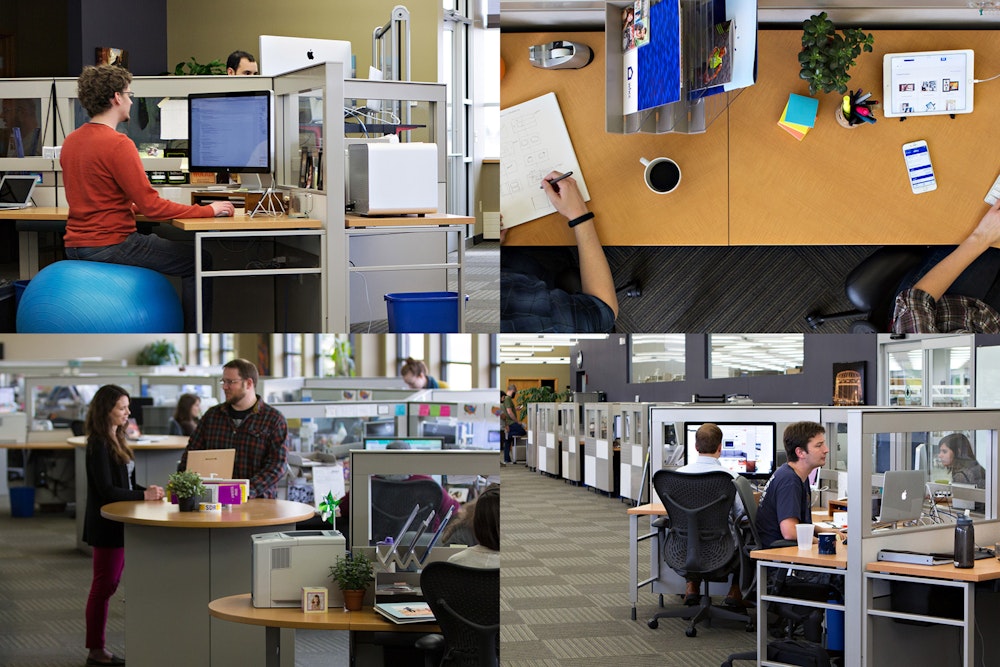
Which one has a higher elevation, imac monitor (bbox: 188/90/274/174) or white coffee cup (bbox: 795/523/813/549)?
imac monitor (bbox: 188/90/274/174)

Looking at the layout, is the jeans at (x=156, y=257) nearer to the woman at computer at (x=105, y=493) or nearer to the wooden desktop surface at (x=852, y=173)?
the woman at computer at (x=105, y=493)

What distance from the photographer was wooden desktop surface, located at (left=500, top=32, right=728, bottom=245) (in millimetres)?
1912

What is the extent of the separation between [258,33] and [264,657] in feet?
20.4

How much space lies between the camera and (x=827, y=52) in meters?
1.93

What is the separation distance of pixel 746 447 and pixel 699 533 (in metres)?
0.37

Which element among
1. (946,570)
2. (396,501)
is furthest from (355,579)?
(946,570)

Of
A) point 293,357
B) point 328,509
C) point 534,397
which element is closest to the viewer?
point 534,397

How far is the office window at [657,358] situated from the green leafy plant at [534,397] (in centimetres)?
19

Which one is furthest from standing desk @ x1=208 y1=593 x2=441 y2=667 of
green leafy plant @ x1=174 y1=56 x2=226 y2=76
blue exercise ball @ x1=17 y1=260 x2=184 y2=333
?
green leafy plant @ x1=174 y1=56 x2=226 y2=76

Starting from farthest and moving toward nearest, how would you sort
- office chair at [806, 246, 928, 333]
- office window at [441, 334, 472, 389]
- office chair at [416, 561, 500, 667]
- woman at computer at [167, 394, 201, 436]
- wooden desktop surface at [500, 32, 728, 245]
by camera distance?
woman at computer at [167, 394, 201, 436] → office window at [441, 334, 472, 389] → office chair at [416, 561, 500, 667] → office chair at [806, 246, 928, 333] → wooden desktop surface at [500, 32, 728, 245]

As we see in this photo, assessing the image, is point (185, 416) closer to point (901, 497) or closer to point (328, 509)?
point (328, 509)

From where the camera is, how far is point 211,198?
4070mm

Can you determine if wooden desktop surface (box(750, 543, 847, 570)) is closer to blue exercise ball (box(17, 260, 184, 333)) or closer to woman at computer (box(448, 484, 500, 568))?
woman at computer (box(448, 484, 500, 568))

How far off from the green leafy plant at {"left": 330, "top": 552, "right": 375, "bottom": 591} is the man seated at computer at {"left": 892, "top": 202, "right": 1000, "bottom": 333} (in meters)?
1.46
